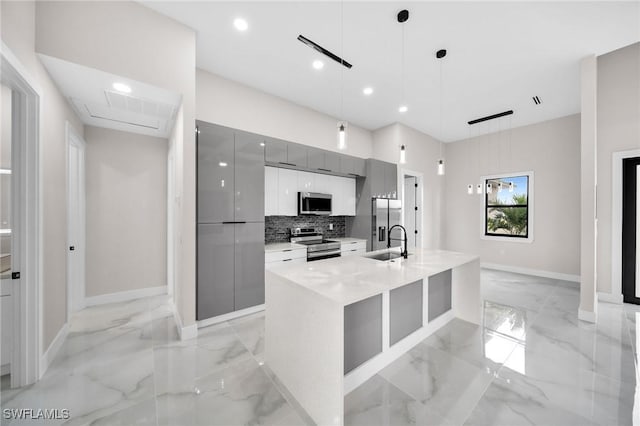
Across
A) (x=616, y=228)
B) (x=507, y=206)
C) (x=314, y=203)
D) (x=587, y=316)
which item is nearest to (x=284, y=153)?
(x=314, y=203)

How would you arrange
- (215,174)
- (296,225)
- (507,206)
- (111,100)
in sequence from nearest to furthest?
(111,100) → (215,174) → (296,225) → (507,206)

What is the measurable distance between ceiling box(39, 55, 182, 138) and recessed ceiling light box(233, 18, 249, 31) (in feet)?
3.14

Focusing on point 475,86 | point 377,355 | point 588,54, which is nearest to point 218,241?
point 377,355

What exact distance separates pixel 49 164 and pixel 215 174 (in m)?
1.37

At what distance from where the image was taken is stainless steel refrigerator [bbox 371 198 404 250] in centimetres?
468

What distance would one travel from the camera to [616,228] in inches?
141

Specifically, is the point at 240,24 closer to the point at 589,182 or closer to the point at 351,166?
the point at 351,166

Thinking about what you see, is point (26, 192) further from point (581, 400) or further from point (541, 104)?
point (541, 104)

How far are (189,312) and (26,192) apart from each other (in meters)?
1.67

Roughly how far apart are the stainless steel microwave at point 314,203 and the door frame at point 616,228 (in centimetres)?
435

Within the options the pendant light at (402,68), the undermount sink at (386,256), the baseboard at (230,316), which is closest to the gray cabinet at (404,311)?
the undermount sink at (386,256)

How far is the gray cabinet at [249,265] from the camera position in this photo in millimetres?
3055

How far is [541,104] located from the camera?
4.23 meters

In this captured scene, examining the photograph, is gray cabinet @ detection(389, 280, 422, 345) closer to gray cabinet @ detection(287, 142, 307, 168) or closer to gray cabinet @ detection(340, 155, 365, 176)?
gray cabinet @ detection(287, 142, 307, 168)
